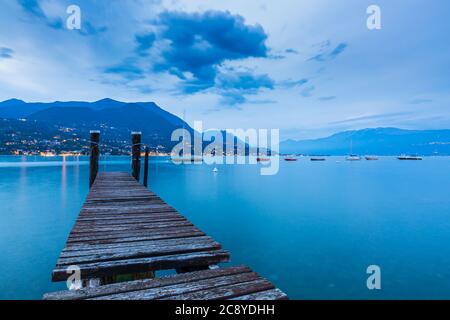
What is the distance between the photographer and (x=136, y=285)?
280 cm

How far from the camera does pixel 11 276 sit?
9.87 meters

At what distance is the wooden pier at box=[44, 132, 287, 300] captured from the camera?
2666mm

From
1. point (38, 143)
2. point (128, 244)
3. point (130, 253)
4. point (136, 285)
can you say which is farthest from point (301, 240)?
point (38, 143)

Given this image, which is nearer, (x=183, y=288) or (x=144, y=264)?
(x=183, y=288)

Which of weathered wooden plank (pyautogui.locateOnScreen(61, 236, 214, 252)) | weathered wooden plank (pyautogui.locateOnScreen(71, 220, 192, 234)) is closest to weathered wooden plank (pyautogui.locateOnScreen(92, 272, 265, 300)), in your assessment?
weathered wooden plank (pyautogui.locateOnScreen(61, 236, 214, 252))

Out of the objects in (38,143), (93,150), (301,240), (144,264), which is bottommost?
(301,240)

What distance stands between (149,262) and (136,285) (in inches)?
28.3

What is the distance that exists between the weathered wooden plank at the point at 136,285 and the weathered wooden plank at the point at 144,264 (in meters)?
0.46

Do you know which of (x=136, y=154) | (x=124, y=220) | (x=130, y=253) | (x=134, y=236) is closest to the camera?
(x=130, y=253)

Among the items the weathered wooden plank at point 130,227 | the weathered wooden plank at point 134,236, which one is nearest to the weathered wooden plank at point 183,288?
the weathered wooden plank at point 134,236

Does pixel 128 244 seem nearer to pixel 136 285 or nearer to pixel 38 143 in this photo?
pixel 136 285

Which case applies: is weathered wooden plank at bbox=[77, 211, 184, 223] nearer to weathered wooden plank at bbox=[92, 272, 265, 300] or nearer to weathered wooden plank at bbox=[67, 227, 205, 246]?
weathered wooden plank at bbox=[67, 227, 205, 246]
